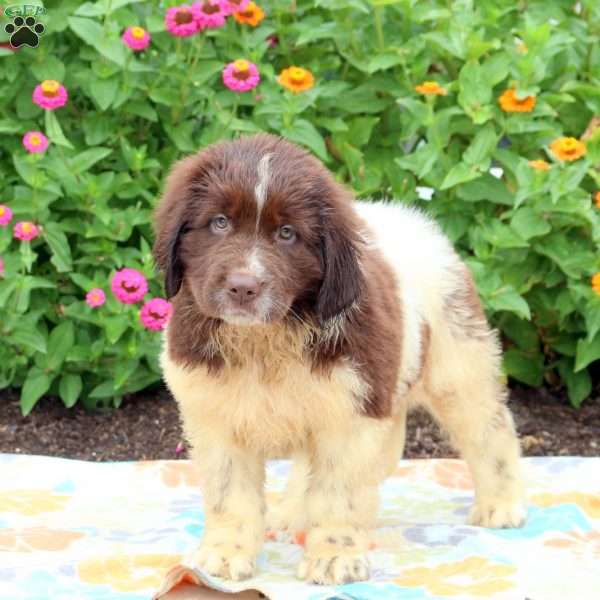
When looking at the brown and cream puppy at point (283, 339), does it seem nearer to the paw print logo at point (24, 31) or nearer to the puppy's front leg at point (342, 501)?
the puppy's front leg at point (342, 501)

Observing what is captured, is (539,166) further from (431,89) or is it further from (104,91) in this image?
(104,91)

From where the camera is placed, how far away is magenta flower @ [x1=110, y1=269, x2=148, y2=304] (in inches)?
266

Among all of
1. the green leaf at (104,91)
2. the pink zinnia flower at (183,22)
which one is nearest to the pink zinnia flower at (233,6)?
the pink zinnia flower at (183,22)

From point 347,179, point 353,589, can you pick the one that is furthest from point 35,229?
point 353,589

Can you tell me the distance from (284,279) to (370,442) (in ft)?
2.62

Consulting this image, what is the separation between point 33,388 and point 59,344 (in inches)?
10.4

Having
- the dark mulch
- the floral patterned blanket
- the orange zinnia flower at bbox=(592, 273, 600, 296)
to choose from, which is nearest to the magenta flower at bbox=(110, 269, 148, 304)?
the floral patterned blanket

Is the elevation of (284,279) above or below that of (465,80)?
above

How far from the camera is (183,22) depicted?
6.80 m

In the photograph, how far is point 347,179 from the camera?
759 centimetres

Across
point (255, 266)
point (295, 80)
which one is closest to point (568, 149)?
point (295, 80)

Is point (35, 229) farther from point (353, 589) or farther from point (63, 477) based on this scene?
point (353, 589)

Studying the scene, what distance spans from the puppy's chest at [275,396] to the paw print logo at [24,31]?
9.12 ft

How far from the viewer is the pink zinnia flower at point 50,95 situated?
6.69m
